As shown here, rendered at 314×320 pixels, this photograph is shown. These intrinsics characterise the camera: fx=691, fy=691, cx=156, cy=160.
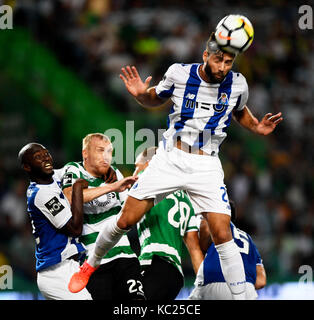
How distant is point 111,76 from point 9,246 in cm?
412

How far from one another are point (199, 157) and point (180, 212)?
2.90 ft

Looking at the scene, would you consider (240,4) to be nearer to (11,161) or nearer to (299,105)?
(299,105)

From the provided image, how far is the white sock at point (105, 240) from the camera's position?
5.47 m

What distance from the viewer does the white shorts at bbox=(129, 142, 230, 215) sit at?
539 cm

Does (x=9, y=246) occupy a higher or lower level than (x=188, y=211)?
lower

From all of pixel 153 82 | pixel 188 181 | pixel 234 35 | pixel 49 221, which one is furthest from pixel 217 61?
pixel 153 82

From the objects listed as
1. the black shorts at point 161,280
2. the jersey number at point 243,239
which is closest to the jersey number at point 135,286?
the black shorts at point 161,280

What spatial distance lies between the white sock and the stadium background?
11.7ft

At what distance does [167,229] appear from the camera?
20.1 feet

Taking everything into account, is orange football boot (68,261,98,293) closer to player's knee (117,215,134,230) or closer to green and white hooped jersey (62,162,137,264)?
green and white hooped jersey (62,162,137,264)

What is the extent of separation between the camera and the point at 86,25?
14320 mm

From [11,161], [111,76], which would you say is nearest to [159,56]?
[111,76]

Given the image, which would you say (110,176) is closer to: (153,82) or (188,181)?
(188,181)

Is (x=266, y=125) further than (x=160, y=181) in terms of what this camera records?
Yes
